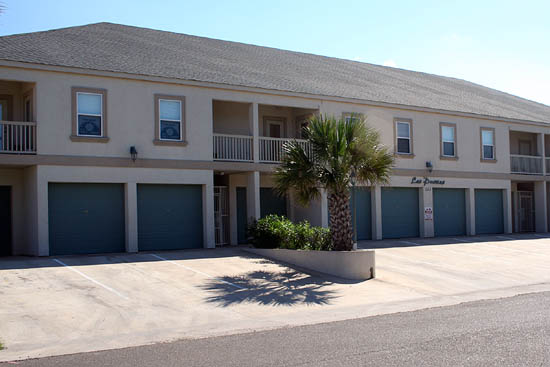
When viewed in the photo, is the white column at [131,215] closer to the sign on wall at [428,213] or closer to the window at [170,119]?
the window at [170,119]

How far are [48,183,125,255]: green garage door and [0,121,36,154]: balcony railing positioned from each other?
1.38 metres

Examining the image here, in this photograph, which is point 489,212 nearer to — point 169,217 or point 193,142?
point 193,142

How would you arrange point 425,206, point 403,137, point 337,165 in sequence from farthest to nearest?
point 425,206 → point 403,137 → point 337,165

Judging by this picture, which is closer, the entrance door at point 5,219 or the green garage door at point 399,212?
the entrance door at point 5,219

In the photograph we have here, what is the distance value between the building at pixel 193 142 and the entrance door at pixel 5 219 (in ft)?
0.23

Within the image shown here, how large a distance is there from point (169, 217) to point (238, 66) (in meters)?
7.46

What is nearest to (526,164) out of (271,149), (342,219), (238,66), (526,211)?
(526,211)

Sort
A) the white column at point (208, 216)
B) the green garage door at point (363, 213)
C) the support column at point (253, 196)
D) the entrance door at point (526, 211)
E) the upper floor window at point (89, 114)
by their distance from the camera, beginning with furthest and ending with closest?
the entrance door at point (526, 211), the green garage door at point (363, 213), the support column at point (253, 196), the white column at point (208, 216), the upper floor window at point (89, 114)

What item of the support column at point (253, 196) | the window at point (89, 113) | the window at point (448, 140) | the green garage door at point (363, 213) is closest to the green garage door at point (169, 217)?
the support column at point (253, 196)

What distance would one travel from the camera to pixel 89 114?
1895 centimetres

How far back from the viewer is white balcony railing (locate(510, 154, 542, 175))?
101ft

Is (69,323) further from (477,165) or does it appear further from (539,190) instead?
(539,190)

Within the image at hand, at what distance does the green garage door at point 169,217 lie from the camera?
66.0ft

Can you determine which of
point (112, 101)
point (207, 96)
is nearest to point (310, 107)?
point (207, 96)
